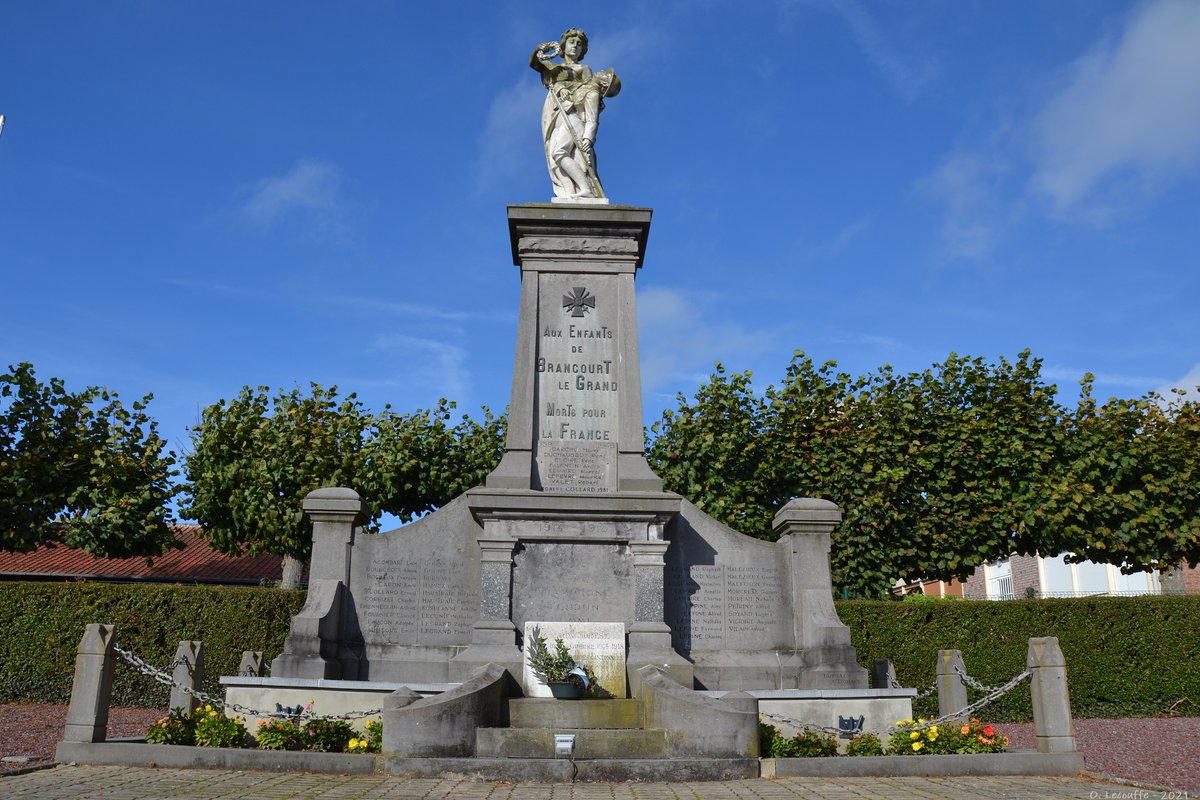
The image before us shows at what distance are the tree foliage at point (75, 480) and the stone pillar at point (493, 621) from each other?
1375 centimetres

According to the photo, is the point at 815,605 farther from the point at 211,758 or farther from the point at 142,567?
the point at 142,567

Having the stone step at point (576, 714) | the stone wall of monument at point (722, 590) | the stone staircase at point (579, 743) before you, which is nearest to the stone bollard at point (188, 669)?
the stone staircase at point (579, 743)

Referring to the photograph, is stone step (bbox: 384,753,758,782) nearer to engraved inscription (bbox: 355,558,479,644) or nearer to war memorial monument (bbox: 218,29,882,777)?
war memorial monument (bbox: 218,29,882,777)

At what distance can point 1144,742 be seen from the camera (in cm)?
1376

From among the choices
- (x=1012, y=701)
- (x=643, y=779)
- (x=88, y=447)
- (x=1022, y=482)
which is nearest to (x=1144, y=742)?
(x=1012, y=701)

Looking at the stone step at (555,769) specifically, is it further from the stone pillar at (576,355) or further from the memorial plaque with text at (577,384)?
the memorial plaque with text at (577,384)

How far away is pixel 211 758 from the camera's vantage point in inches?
332

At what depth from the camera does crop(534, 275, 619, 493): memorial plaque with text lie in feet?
39.0

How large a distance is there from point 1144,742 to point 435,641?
10939 mm

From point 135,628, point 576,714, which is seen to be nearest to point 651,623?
point 576,714

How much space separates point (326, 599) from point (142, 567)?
27088mm

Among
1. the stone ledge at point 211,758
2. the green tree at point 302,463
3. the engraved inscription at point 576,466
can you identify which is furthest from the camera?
the green tree at point 302,463

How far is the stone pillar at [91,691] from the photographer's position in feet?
29.3

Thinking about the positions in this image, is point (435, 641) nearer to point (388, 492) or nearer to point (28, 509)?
point (388, 492)
